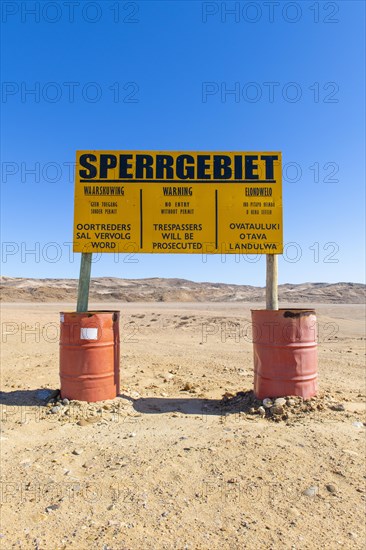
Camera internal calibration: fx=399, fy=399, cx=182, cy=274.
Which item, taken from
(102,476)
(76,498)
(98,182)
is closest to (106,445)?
(102,476)

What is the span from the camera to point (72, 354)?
6133 mm

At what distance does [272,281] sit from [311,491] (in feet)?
11.2

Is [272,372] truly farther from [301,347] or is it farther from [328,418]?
[328,418]

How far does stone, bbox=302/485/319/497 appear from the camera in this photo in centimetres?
354

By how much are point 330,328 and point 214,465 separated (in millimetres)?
14003

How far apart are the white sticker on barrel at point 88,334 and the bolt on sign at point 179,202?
4.32ft

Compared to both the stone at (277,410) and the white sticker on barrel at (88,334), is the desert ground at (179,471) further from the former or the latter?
the white sticker on barrel at (88,334)

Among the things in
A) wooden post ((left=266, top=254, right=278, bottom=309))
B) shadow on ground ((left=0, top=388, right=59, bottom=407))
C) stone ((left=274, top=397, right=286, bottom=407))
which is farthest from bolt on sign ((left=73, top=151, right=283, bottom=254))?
shadow on ground ((left=0, top=388, right=59, bottom=407))

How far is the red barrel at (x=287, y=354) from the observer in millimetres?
5789

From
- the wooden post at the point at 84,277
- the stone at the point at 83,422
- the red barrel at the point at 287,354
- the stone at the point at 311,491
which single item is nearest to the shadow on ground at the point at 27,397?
the stone at the point at 83,422

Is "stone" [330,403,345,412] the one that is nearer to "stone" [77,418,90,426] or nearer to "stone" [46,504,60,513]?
"stone" [77,418,90,426]

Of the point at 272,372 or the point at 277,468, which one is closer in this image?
the point at 277,468

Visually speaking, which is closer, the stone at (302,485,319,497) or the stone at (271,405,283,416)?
the stone at (302,485,319,497)

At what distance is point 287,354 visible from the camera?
580 centimetres
